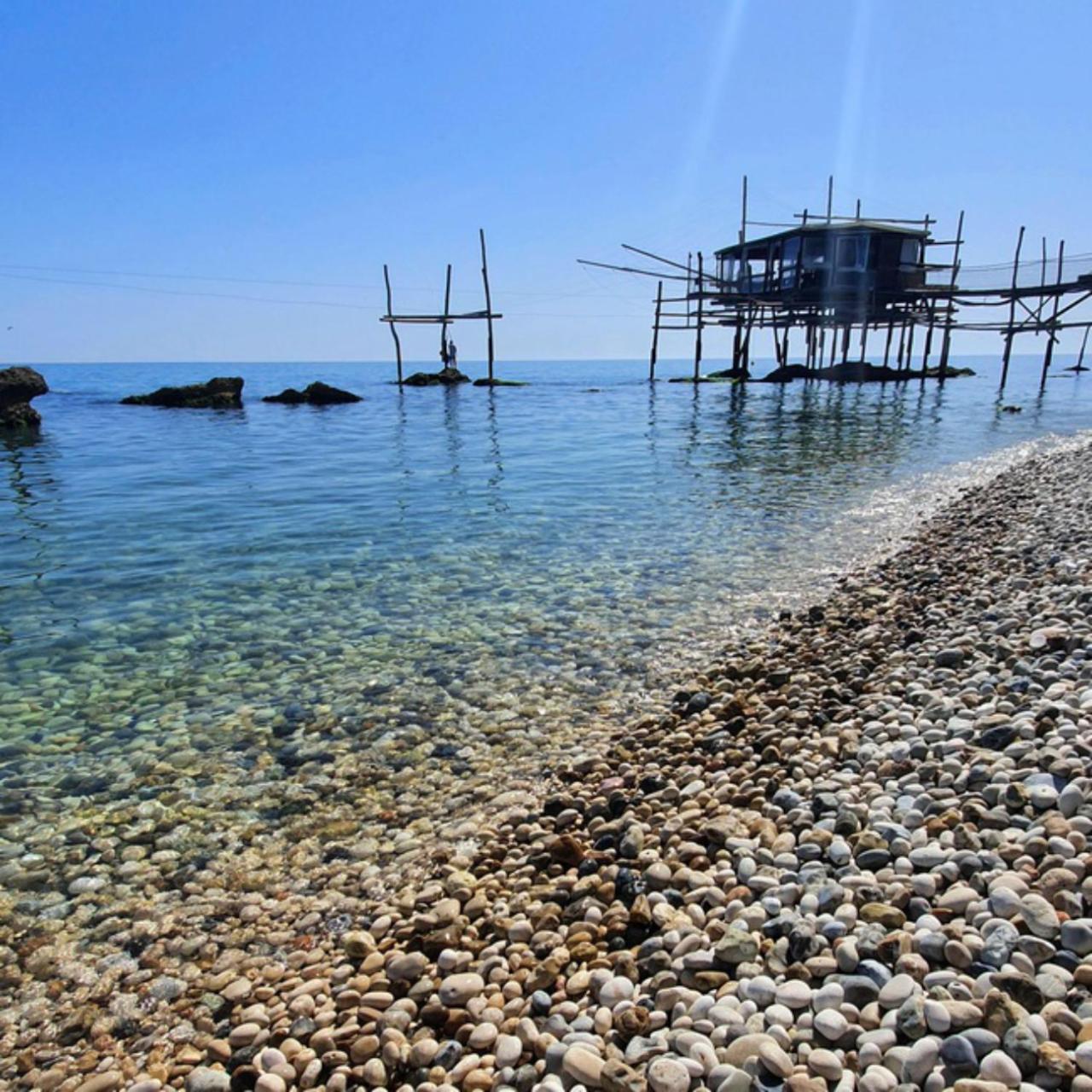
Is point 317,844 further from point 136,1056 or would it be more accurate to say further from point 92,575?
point 92,575

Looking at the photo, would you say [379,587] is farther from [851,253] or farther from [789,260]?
[851,253]

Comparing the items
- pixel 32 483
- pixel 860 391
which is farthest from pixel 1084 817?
pixel 860 391

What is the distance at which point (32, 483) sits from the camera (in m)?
18.8

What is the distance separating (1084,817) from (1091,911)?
0.62 m

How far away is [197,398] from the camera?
45.5 m

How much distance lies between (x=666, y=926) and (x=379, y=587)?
7024 mm

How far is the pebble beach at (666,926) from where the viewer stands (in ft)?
7.91

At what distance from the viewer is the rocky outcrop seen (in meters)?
32.6

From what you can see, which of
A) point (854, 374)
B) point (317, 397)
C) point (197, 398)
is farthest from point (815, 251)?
point (197, 398)

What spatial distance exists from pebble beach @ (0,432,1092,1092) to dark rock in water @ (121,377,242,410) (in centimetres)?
4532

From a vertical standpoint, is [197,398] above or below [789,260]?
below

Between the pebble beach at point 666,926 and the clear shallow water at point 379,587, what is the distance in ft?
2.82

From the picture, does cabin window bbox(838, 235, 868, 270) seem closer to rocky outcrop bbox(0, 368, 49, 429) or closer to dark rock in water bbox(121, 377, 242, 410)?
dark rock in water bbox(121, 377, 242, 410)

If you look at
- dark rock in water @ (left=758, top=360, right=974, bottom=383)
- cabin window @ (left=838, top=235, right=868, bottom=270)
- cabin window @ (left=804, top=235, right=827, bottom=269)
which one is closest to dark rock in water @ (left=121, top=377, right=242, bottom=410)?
cabin window @ (left=804, top=235, right=827, bottom=269)
